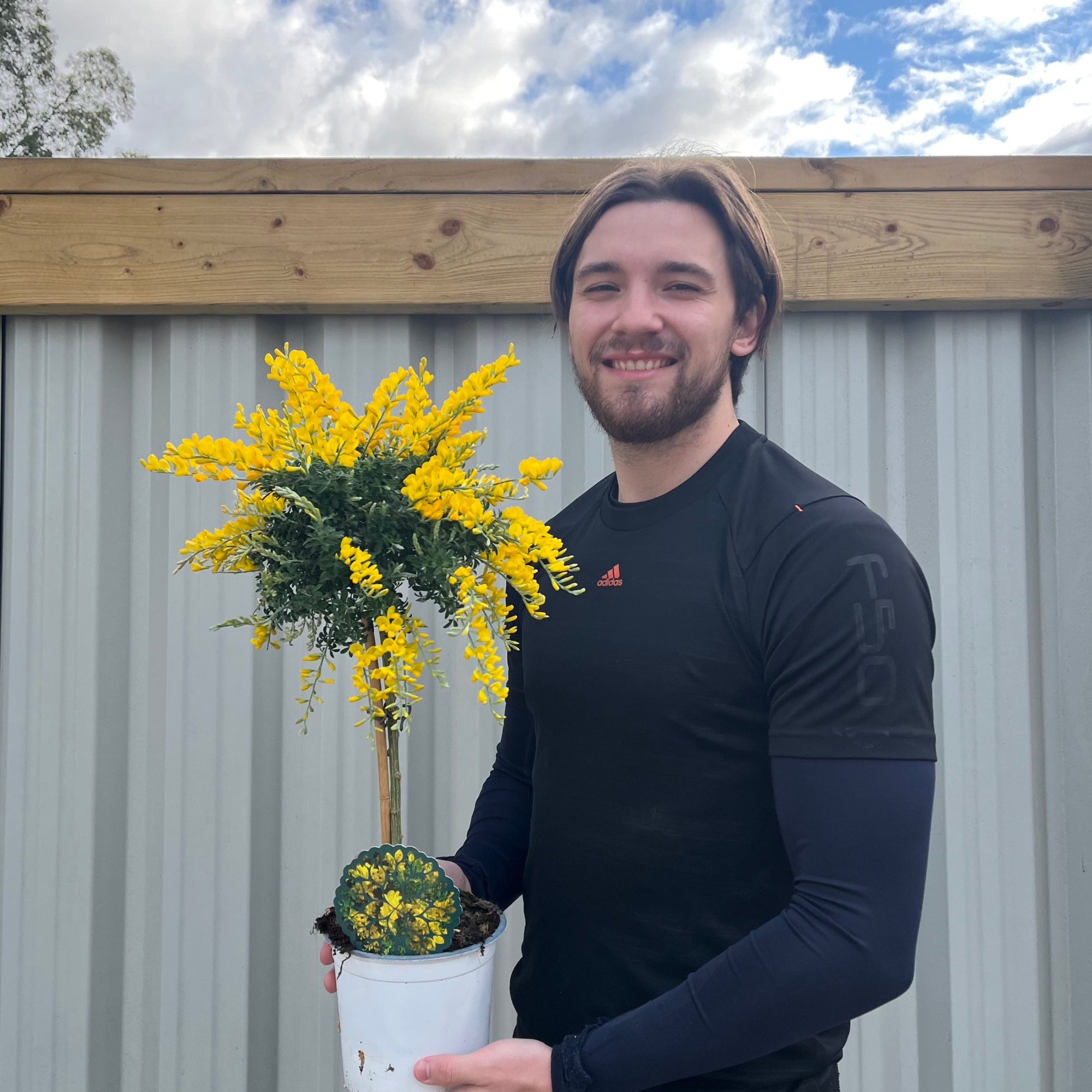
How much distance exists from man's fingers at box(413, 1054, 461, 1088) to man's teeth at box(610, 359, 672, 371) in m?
1.01

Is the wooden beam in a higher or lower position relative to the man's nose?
higher

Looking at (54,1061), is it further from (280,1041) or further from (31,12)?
(31,12)

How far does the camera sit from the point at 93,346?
2141mm

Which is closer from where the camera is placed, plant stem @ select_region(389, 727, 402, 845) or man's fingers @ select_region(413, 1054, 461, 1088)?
man's fingers @ select_region(413, 1054, 461, 1088)

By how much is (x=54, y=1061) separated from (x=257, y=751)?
922 mm

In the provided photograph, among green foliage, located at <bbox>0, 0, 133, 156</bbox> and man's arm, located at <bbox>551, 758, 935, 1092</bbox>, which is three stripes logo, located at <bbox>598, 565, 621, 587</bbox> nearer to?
man's arm, located at <bbox>551, 758, 935, 1092</bbox>

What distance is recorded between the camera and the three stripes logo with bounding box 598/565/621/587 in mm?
1351

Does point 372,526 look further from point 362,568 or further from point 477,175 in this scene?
point 477,175

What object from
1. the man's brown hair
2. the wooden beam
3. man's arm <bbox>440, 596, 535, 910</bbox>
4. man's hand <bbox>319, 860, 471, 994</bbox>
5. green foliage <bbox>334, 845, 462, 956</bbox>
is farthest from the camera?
the wooden beam

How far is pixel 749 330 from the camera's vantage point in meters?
1.46

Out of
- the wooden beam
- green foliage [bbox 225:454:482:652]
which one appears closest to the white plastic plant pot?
green foliage [bbox 225:454:482:652]

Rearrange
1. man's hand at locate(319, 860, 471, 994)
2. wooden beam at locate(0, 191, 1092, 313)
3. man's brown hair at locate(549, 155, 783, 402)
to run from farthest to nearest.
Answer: wooden beam at locate(0, 191, 1092, 313) → man's brown hair at locate(549, 155, 783, 402) → man's hand at locate(319, 860, 471, 994)

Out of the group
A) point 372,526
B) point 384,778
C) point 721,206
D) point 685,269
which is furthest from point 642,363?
point 384,778

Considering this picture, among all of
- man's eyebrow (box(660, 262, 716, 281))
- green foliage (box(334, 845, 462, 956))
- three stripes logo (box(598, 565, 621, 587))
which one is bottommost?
green foliage (box(334, 845, 462, 956))
